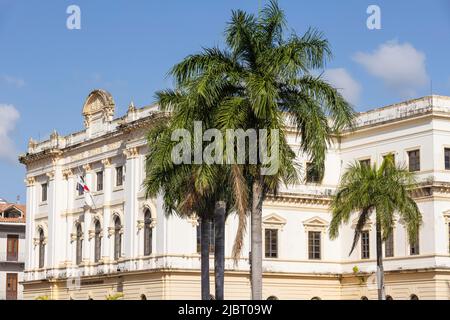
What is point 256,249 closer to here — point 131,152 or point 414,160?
point 414,160

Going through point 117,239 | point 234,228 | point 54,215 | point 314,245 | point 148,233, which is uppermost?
point 54,215

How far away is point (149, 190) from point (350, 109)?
28.6ft

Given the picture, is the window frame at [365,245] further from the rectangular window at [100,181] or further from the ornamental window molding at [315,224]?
the rectangular window at [100,181]

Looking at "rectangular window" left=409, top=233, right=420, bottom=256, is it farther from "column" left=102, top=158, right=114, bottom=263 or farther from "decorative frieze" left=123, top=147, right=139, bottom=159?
"column" left=102, top=158, right=114, bottom=263

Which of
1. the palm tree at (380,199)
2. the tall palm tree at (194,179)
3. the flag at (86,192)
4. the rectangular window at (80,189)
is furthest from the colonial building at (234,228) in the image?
the tall palm tree at (194,179)

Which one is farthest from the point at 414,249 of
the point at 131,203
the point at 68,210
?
the point at 68,210

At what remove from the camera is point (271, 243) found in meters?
58.0

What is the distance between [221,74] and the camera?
2956cm

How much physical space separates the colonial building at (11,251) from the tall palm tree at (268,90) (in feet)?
180

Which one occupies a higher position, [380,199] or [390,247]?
[380,199]

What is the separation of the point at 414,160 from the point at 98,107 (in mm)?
20185

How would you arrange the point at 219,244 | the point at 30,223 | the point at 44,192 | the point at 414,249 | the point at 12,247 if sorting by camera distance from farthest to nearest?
the point at 12,247
the point at 30,223
the point at 44,192
the point at 414,249
the point at 219,244

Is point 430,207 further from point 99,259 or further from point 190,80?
point 190,80
